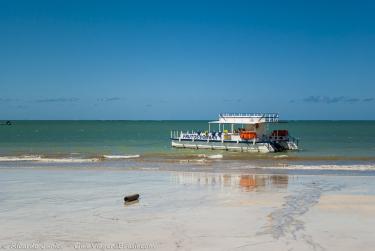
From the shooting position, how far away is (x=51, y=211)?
1819cm

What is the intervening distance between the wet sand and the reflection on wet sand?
50 millimetres

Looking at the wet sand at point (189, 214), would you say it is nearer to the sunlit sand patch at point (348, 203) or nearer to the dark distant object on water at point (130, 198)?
the sunlit sand patch at point (348, 203)

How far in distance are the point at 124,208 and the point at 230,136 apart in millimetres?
38296

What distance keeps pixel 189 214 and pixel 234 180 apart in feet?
34.1

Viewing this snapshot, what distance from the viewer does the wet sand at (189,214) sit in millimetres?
13969

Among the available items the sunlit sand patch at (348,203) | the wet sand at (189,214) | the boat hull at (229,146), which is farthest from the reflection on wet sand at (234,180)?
the boat hull at (229,146)

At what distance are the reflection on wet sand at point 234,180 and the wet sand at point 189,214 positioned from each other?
0.05 metres

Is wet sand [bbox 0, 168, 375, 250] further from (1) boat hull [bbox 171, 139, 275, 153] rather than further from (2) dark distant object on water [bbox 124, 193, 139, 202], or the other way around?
(1) boat hull [bbox 171, 139, 275, 153]

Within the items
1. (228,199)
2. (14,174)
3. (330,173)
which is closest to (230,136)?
(330,173)

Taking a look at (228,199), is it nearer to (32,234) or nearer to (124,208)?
(124,208)

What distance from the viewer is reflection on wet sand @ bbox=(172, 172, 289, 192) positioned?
83.5 feet

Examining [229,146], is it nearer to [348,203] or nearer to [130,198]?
[348,203]

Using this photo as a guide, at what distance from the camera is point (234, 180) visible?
27.8 meters

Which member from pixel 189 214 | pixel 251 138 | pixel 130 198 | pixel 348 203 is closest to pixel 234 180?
pixel 348 203
